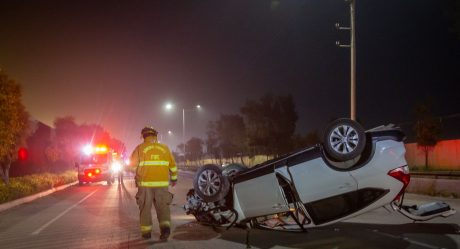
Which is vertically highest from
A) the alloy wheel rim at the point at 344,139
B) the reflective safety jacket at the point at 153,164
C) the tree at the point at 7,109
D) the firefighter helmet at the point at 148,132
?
the tree at the point at 7,109

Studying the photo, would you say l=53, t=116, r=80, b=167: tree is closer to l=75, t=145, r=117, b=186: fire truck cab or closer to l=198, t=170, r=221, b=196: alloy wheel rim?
l=75, t=145, r=117, b=186: fire truck cab

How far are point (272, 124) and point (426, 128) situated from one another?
12390 mm

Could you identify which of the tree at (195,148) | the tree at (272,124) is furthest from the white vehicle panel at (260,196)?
the tree at (195,148)

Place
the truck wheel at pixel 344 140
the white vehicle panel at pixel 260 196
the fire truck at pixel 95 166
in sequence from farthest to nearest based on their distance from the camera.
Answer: the fire truck at pixel 95 166 < the white vehicle panel at pixel 260 196 < the truck wheel at pixel 344 140

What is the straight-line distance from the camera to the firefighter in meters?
8.88

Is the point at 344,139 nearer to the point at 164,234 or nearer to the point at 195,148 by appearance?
the point at 164,234

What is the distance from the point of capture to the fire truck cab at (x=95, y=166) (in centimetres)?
3153

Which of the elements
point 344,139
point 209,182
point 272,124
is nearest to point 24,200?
point 209,182

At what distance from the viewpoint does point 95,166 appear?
31.5 m

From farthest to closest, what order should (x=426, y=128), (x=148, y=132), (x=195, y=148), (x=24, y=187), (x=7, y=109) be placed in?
1. (x=195, y=148)
2. (x=426, y=128)
3. (x=24, y=187)
4. (x=7, y=109)
5. (x=148, y=132)

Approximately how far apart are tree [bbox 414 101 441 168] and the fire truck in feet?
81.5

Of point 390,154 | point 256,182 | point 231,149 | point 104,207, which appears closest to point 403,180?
point 390,154

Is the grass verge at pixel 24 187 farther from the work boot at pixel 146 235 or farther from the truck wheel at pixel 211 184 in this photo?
the truck wheel at pixel 211 184

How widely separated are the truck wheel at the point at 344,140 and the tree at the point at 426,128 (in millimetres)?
37460
